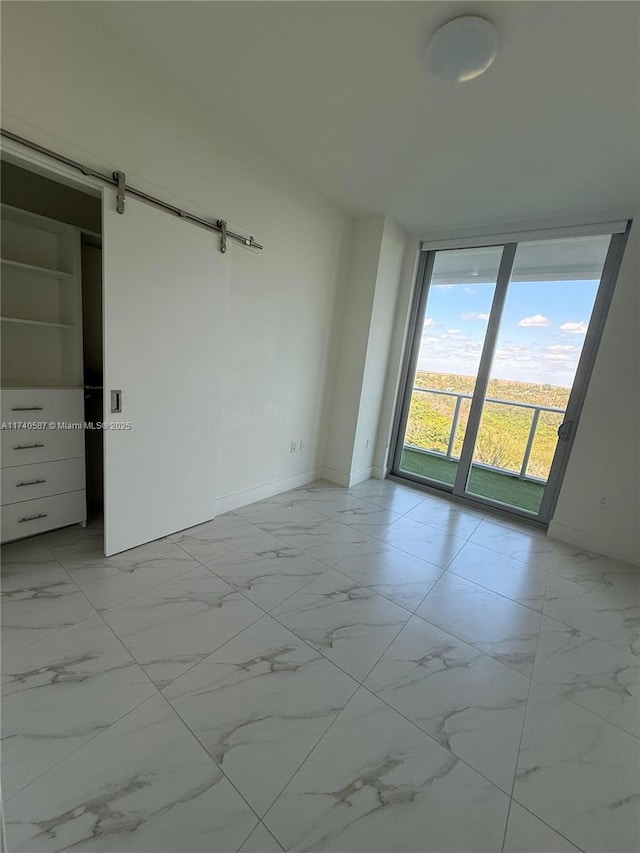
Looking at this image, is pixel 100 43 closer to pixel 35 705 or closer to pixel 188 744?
pixel 35 705

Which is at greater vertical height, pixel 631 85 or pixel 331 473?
pixel 631 85

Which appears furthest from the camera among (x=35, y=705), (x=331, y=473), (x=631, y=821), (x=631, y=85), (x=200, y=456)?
(x=331, y=473)

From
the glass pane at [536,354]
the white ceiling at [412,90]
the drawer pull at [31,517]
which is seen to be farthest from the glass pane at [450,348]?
the drawer pull at [31,517]

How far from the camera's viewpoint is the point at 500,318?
10.8ft

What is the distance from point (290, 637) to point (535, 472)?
9.97 feet

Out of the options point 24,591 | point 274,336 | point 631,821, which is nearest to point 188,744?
point 24,591

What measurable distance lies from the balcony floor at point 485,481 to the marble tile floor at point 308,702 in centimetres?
127

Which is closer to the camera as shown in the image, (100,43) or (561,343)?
(100,43)

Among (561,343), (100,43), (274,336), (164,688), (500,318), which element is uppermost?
(100,43)

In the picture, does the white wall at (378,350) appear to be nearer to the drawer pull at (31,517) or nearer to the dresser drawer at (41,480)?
the dresser drawer at (41,480)

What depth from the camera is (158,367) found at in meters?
2.11

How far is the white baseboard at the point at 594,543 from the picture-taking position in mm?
2707

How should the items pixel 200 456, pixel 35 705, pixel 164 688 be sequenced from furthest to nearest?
pixel 200 456
pixel 164 688
pixel 35 705

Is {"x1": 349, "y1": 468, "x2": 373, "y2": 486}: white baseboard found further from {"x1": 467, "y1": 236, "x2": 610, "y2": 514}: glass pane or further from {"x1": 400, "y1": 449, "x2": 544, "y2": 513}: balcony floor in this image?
{"x1": 467, "y1": 236, "x2": 610, "y2": 514}: glass pane
